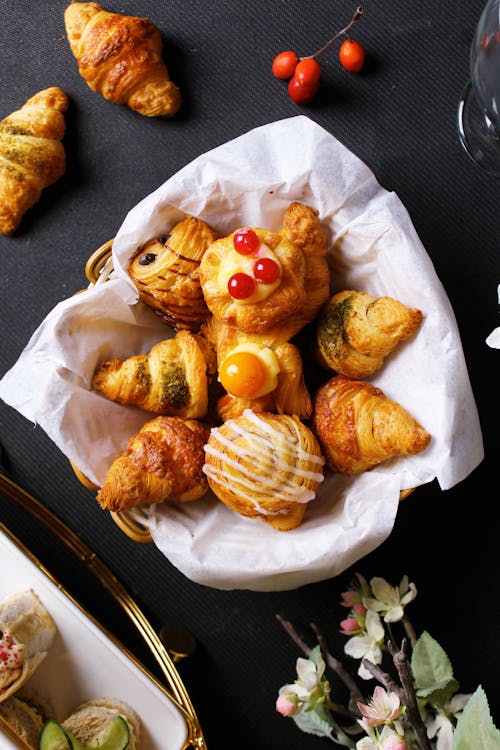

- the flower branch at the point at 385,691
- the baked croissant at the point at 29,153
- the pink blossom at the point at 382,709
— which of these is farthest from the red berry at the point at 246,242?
the pink blossom at the point at 382,709

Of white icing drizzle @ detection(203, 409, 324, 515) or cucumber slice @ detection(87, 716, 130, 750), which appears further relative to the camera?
cucumber slice @ detection(87, 716, 130, 750)

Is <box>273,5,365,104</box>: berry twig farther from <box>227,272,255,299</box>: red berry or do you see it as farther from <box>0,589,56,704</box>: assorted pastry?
<box>0,589,56,704</box>: assorted pastry

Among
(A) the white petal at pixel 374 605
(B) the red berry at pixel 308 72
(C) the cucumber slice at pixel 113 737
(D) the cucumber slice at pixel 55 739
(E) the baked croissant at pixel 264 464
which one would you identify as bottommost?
(A) the white petal at pixel 374 605

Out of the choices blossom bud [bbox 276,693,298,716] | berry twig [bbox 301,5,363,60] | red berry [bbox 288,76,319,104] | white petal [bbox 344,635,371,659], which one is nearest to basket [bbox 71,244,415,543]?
white petal [bbox 344,635,371,659]

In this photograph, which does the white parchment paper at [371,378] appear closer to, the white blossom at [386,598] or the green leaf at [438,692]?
the white blossom at [386,598]

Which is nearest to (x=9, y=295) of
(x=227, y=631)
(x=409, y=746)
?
(x=227, y=631)

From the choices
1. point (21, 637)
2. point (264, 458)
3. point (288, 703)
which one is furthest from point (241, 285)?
point (21, 637)

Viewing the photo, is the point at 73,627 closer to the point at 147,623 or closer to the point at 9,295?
the point at 147,623
